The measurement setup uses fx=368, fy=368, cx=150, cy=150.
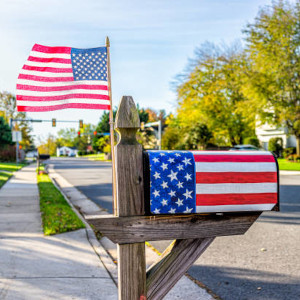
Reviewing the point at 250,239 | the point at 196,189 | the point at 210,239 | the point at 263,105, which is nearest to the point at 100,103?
the point at 196,189

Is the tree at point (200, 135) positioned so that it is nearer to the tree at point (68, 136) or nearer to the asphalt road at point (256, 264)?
the asphalt road at point (256, 264)

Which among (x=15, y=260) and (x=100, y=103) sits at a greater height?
(x=100, y=103)

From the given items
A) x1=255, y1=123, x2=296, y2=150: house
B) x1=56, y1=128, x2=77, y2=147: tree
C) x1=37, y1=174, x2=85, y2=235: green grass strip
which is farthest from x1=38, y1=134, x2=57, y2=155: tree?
x1=37, y1=174, x2=85, y2=235: green grass strip

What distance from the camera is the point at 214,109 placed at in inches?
1480

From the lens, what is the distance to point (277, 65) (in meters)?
26.7

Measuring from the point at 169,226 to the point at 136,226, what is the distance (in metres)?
0.19

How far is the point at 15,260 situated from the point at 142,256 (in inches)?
125

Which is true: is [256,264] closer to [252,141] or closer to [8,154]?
[8,154]

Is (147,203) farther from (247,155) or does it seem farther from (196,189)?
(247,155)

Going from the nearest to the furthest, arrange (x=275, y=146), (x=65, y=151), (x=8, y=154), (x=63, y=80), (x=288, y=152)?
(x=63, y=80), (x=288, y=152), (x=275, y=146), (x=8, y=154), (x=65, y=151)

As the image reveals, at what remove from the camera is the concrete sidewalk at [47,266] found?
369cm

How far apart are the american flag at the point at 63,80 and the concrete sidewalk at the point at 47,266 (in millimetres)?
2049

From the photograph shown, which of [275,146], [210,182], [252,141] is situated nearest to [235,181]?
[210,182]

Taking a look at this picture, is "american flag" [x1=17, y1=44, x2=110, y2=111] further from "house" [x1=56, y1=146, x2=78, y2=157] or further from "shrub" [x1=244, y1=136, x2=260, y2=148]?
"house" [x1=56, y1=146, x2=78, y2=157]
